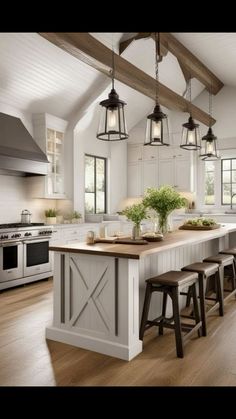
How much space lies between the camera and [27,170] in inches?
221

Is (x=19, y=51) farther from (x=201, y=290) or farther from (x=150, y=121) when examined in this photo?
(x=201, y=290)

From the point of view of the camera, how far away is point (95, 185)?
7.98 meters

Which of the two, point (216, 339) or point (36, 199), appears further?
point (36, 199)

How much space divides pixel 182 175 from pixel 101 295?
18.4ft

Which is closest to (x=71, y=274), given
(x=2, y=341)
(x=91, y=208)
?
(x=2, y=341)

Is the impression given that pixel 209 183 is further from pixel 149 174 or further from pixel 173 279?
pixel 173 279

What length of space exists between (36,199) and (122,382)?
15.3 feet

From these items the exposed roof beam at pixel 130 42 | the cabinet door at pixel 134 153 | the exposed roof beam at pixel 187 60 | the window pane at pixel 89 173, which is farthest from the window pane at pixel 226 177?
the exposed roof beam at pixel 130 42

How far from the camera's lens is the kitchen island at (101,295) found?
2.78m

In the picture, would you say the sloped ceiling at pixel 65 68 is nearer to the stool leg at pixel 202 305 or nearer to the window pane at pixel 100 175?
the window pane at pixel 100 175

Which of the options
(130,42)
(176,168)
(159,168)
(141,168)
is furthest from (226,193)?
(130,42)

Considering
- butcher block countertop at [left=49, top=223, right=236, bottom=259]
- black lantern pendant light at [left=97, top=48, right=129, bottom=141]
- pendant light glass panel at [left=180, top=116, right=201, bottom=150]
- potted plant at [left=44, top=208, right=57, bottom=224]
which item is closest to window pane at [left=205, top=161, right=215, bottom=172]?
potted plant at [left=44, top=208, right=57, bottom=224]

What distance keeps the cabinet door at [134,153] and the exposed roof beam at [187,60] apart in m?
2.12

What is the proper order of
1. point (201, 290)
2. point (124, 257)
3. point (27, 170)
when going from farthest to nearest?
point (27, 170)
point (201, 290)
point (124, 257)
